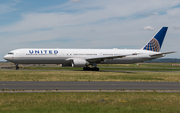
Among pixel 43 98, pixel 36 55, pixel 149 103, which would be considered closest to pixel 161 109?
pixel 149 103

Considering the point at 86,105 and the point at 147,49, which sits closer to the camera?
the point at 86,105

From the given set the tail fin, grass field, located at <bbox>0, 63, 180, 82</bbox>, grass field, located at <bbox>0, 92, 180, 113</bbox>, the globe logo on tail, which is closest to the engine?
grass field, located at <bbox>0, 63, 180, 82</bbox>

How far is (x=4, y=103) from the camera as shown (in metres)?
11.6

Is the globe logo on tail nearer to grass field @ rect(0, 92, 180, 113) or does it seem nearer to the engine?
the engine

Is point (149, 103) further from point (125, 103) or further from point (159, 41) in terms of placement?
point (159, 41)

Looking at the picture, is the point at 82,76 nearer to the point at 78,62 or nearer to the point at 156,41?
the point at 78,62

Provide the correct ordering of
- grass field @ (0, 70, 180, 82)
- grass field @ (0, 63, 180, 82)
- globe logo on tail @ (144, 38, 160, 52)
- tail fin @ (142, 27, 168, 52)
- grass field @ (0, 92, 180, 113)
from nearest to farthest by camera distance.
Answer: grass field @ (0, 92, 180, 113)
grass field @ (0, 70, 180, 82)
grass field @ (0, 63, 180, 82)
tail fin @ (142, 27, 168, 52)
globe logo on tail @ (144, 38, 160, 52)

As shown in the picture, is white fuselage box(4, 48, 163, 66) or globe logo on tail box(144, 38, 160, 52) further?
globe logo on tail box(144, 38, 160, 52)

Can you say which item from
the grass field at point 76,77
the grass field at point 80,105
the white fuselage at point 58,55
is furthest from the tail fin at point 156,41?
the grass field at point 80,105

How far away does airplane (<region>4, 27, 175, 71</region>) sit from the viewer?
42.7 m

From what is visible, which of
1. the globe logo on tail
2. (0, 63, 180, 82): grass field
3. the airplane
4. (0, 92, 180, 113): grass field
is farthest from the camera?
the globe logo on tail

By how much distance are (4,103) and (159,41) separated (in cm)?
4716

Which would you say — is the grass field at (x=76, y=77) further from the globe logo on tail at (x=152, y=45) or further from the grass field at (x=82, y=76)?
the globe logo on tail at (x=152, y=45)

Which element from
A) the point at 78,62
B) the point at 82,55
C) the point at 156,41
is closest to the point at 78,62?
the point at 78,62
